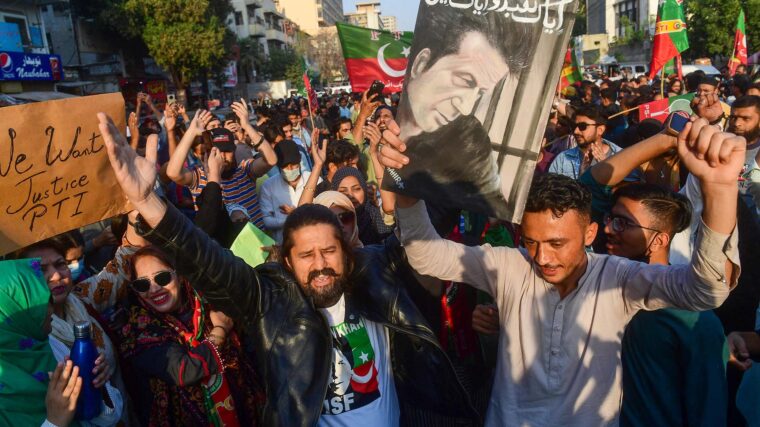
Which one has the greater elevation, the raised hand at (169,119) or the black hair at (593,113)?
the black hair at (593,113)

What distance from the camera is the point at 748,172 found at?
3.59m

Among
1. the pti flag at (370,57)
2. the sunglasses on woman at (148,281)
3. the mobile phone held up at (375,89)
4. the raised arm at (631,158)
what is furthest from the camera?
the pti flag at (370,57)

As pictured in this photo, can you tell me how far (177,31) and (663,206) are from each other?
30.3 m

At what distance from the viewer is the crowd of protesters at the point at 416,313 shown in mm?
1921

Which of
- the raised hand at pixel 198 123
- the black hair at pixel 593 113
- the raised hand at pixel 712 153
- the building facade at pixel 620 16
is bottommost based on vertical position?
the black hair at pixel 593 113

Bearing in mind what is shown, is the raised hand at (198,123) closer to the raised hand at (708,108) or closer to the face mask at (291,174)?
the face mask at (291,174)

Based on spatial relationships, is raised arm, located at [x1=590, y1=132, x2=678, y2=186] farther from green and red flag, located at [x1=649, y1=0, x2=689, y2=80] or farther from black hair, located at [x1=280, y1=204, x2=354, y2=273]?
green and red flag, located at [x1=649, y1=0, x2=689, y2=80]

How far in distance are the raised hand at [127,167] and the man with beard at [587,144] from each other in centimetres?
347

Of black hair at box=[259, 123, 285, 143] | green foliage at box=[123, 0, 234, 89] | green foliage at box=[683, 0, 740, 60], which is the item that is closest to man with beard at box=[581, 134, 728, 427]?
black hair at box=[259, 123, 285, 143]

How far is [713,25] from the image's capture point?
107 feet

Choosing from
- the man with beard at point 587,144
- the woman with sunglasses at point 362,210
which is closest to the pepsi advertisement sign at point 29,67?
the woman with sunglasses at point 362,210

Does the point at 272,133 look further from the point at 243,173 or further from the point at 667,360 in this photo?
the point at 667,360

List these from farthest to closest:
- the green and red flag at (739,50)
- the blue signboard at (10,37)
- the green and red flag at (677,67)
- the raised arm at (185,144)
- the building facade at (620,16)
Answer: the building facade at (620,16), the blue signboard at (10,37), the green and red flag at (739,50), the green and red flag at (677,67), the raised arm at (185,144)

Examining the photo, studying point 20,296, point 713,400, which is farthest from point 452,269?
point 20,296
